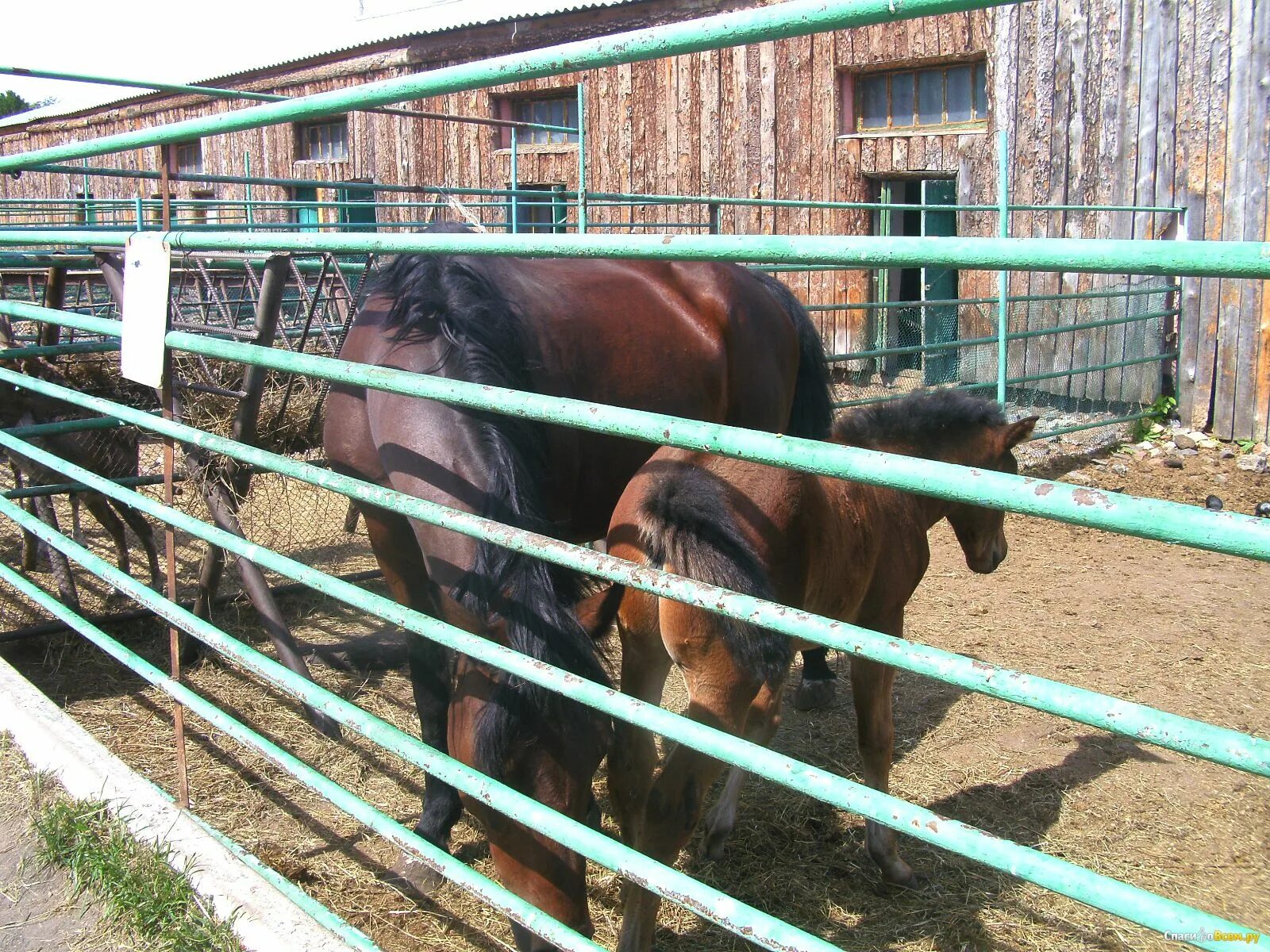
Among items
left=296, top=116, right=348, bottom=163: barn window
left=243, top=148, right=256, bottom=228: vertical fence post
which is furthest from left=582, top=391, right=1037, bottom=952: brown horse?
left=296, top=116, right=348, bottom=163: barn window

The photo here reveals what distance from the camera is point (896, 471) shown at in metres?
1.18

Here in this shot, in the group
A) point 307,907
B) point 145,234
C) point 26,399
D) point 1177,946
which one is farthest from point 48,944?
point 26,399

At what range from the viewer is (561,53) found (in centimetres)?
149

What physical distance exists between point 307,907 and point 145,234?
1721 millimetres

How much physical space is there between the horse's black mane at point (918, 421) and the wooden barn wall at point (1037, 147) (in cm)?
380

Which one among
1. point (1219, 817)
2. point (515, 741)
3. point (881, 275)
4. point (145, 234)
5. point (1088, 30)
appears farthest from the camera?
point (881, 275)

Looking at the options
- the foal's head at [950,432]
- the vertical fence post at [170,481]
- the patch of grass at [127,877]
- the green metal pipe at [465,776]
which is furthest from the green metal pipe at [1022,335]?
the patch of grass at [127,877]

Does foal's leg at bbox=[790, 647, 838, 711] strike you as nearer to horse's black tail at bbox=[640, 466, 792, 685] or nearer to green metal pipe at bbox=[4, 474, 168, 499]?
horse's black tail at bbox=[640, 466, 792, 685]

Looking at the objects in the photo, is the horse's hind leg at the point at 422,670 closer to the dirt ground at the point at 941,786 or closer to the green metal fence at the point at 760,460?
the dirt ground at the point at 941,786

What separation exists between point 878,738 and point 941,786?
569mm

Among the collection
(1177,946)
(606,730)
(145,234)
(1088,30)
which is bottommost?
(1177,946)

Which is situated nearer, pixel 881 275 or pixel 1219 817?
pixel 1219 817

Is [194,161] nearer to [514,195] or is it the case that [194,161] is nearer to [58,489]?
[514,195]

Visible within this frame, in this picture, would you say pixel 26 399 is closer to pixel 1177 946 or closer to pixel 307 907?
pixel 307 907
